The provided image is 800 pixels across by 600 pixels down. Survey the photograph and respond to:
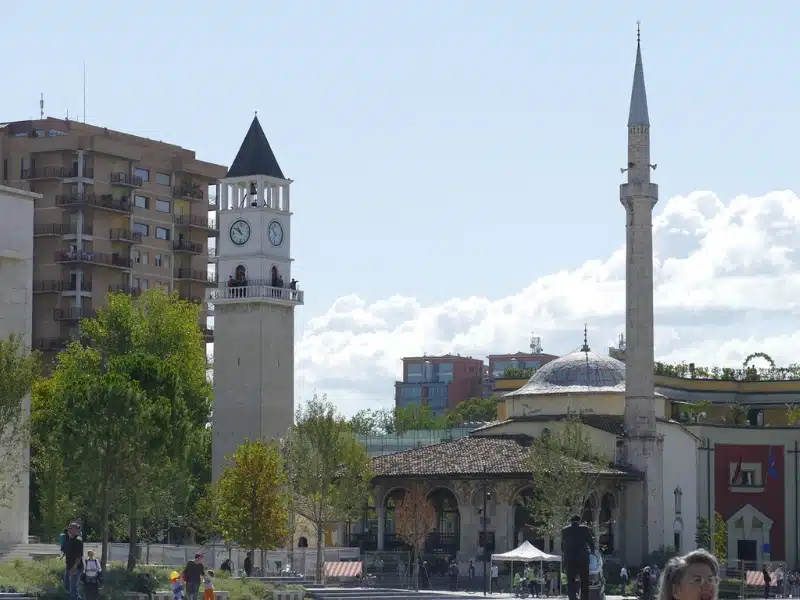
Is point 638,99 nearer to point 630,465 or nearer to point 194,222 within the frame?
point 630,465

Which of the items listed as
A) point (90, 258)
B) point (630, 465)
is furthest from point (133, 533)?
point (90, 258)

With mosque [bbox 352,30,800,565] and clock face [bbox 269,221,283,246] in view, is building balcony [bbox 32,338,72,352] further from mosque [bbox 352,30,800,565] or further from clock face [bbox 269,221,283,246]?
mosque [bbox 352,30,800,565]

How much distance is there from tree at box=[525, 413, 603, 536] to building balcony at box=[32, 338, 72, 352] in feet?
113

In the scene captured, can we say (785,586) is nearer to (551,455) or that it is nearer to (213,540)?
(551,455)

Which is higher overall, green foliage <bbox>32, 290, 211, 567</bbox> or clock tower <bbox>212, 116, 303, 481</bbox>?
clock tower <bbox>212, 116, 303, 481</bbox>

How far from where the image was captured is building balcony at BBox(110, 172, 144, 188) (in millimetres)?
94000

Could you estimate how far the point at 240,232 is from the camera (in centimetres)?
7594

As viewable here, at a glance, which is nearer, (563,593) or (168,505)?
(168,505)

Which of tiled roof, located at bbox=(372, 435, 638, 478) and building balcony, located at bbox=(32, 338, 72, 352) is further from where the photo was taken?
building balcony, located at bbox=(32, 338, 72, 352)

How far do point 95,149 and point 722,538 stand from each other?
40.4 metres

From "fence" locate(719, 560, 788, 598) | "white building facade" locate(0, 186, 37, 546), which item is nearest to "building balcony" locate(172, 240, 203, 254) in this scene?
"fence" locate(719, 560, 788, 598)

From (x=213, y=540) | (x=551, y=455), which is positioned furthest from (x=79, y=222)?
(x=551, y=455)

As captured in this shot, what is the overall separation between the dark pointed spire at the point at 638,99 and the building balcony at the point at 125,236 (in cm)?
3508

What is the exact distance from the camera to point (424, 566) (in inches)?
2361
